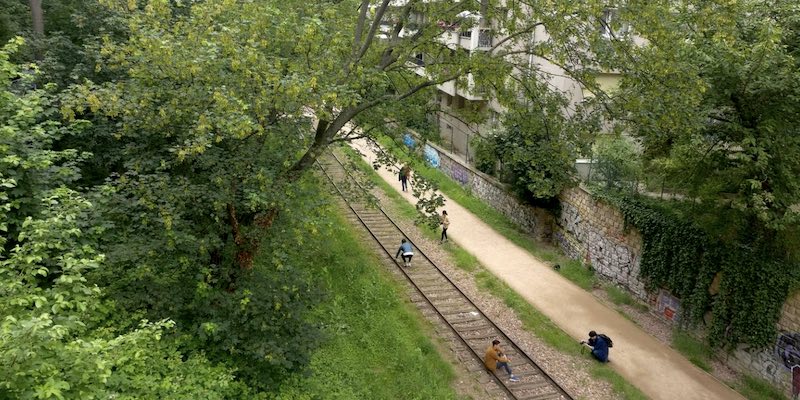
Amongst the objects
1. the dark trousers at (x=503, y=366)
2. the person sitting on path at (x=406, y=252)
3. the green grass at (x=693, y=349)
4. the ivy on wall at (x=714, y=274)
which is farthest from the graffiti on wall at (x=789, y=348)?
the person sitting on path at (x=406, y=252)

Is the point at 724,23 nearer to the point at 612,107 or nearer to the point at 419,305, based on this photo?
the point at 612,107

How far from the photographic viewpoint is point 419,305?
55.0 feet

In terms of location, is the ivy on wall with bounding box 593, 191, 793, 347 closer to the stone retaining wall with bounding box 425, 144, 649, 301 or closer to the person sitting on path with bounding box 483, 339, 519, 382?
the stone retaining wall with bounding box 425, 144, 649, 301

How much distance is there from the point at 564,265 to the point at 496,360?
26.7ft

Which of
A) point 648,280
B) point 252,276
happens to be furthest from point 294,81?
point 648,280

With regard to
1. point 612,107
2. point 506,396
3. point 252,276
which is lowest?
point 506,396

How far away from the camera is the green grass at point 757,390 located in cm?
1363

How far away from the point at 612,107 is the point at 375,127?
5.00 metres

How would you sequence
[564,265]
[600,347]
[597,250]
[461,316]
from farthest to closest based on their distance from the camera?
[564,265] < [597,250] < [461,316] < [600,347]

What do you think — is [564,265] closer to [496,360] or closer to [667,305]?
[667,305]

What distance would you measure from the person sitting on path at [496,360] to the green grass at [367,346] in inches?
36.1

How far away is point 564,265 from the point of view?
2072cm

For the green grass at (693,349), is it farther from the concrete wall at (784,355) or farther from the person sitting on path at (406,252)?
the person sitting on path at (406,252)

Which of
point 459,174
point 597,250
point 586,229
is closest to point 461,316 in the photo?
point 597,250
